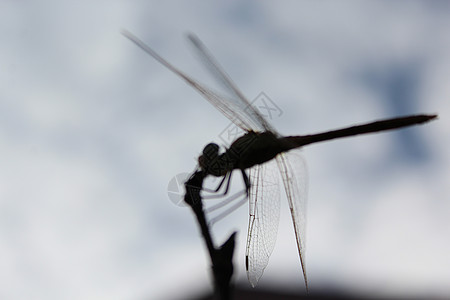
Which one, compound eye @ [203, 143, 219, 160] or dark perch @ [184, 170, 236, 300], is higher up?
compound eye @ [203, 143, 219, 160]

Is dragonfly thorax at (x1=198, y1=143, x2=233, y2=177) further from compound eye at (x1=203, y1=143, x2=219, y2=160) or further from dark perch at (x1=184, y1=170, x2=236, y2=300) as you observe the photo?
dark perch at (x1=184, y1=170, x2=236, y2=300)

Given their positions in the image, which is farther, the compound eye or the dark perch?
the compound eye

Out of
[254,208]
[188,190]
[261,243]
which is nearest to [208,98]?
[254,208]

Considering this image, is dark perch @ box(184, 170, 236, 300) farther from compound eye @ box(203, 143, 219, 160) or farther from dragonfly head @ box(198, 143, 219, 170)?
compound eye @ box(203, 143, 219, 160)

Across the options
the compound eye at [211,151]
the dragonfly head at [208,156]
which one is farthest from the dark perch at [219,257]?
the compound eye at [211,151]

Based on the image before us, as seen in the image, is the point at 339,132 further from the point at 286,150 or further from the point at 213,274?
the point at 213,274

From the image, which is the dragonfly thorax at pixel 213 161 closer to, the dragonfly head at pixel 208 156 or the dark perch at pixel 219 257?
the dragonfly head at pixel 208 156

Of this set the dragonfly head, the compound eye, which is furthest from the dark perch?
the compound eye
